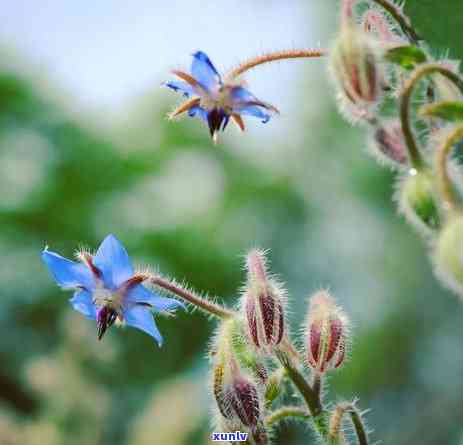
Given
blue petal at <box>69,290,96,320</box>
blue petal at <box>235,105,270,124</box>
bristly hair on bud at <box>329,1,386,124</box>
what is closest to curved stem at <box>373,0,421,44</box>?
bristly hair on bud at <box>329,1,386,124</box>

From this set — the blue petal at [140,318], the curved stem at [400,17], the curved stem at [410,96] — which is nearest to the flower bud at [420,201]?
the curved stem at [410,96]

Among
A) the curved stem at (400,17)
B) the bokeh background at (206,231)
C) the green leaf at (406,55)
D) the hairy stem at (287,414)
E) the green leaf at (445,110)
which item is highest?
the bokeh background at (206,231)

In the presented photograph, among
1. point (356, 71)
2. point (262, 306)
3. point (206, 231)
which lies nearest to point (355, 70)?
point (356, 71)

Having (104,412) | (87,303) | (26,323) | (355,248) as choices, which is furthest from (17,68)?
(87,303)

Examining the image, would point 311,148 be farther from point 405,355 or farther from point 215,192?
point 405,355

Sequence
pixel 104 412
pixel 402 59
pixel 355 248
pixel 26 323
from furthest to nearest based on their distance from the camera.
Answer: pixel 355 248
pixel 26 323
pixel 104 412
pixel 402 59

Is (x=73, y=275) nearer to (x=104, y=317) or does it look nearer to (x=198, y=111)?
(x=104, y=317)

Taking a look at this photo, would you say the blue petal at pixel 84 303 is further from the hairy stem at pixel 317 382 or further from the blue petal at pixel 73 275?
the hairy stem at pixel 317 382
